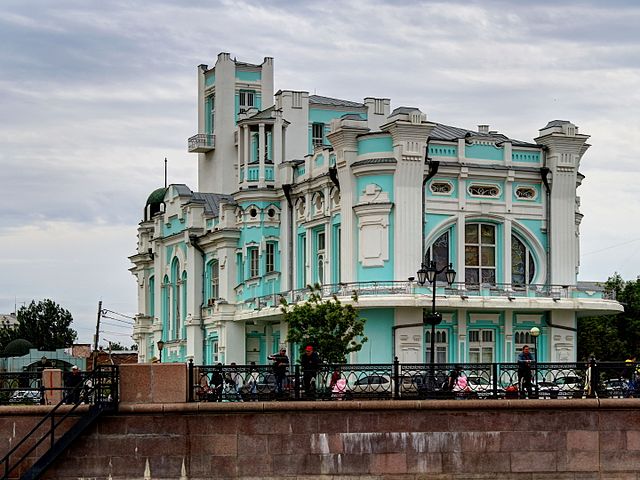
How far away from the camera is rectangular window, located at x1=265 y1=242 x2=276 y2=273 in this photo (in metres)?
60.2

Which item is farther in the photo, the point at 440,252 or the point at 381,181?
the point at 440,252

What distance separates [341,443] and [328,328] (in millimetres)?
18746

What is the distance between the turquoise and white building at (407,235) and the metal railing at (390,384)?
1892 centimetres

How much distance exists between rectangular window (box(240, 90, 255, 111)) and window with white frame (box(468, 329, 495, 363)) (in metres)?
22.7

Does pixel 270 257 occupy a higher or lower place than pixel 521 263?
higher

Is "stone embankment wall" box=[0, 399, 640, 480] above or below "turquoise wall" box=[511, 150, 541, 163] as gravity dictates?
below

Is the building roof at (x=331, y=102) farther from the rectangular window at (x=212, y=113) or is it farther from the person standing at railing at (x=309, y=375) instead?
the person standing at railing at (x=309, y=375)

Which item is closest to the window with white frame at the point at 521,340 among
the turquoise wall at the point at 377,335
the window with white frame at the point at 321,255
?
the turquoise wall at the point at 377,335

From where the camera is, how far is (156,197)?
3093 inches

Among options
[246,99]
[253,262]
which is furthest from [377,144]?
[246,99]

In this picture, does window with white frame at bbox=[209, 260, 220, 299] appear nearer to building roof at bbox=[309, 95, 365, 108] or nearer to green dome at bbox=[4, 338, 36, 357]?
building roof at bbox=[309, 95, 365, 108]

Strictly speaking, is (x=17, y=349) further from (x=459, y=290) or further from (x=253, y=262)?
(x=459, y=290)

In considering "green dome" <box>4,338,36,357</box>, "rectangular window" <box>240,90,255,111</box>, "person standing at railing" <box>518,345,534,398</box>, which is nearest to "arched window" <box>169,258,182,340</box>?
"rectangular window" <box>240,90,255,111</box>

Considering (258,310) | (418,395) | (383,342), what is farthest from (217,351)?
(418,395)
